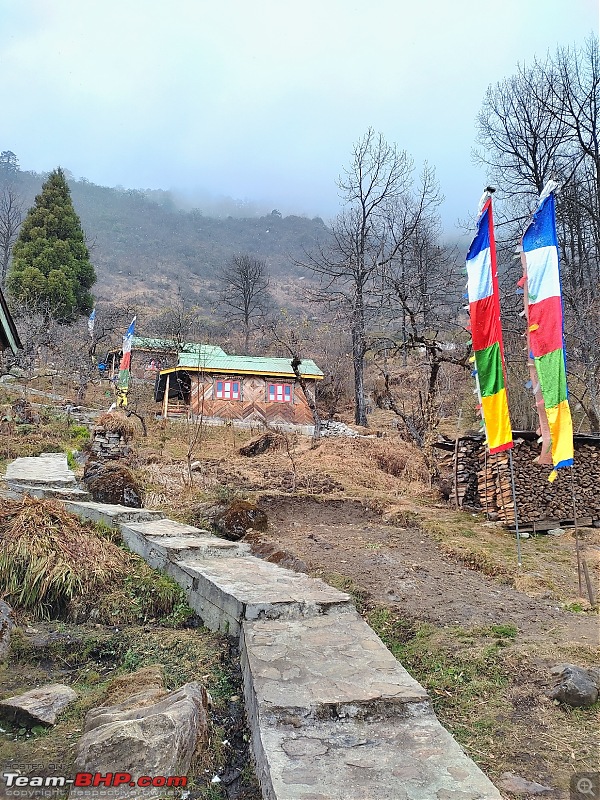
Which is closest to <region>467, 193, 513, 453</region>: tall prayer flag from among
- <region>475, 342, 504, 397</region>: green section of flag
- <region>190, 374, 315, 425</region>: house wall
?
<region>475, 342, 504, 397</region>: green section of flag

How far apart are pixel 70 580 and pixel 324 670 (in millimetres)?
2808

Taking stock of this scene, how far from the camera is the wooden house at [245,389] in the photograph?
26.1m

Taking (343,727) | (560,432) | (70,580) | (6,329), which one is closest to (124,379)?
(6,329)

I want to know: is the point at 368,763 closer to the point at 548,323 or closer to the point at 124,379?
the point at 548,323

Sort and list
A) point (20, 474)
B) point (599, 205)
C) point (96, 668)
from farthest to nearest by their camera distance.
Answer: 1. point (599, 205)
2. point (20, 474)
3. point (96, 668)

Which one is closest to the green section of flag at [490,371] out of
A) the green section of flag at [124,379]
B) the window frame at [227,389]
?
the green section of flag at [124,379]

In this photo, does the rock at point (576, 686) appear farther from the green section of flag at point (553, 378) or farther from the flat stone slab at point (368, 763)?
the green section of flag at point (553, 378)

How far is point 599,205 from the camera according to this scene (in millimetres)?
18500

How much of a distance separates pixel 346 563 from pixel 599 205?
17.4 metres

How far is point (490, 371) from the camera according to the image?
719 centimetres

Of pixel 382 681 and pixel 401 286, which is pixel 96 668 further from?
pixel 401 286

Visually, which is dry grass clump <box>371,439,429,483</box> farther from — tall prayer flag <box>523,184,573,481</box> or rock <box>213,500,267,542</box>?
tall prayer flag <box>523,184,573,481</box>

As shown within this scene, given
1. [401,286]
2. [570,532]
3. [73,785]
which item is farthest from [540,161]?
[73,785]

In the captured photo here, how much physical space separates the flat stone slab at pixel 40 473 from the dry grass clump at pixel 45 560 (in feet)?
9.18
